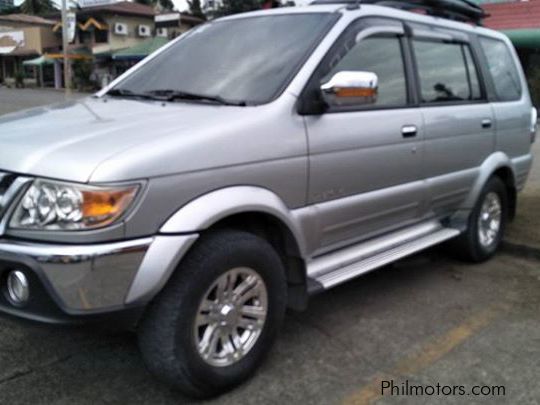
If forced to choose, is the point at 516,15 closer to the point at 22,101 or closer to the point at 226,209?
the point at 226,209

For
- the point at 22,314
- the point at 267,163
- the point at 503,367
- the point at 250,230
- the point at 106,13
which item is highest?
the point at 106,13

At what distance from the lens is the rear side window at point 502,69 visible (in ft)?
16.9

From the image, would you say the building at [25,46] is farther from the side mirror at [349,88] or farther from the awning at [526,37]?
the side mirror at [349,88]

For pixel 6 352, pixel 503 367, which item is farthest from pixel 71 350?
pixel 503 367

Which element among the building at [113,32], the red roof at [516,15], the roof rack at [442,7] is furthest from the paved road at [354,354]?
the building at [113,32]

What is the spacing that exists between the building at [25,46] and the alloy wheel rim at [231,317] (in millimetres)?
52127

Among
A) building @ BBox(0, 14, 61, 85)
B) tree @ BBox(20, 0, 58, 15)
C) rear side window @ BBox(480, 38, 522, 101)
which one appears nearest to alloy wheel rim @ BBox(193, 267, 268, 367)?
rear side window @ BBox(480, 38, 522, 101)

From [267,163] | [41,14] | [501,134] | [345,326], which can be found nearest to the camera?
[267,163]

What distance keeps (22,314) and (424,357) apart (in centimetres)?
212

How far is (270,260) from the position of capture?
9.91 ft

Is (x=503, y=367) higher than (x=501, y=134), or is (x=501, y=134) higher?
(x=501, y=134)

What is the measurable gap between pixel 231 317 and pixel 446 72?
2.66 meters

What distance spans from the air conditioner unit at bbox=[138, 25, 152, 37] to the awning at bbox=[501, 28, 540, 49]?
124 feet

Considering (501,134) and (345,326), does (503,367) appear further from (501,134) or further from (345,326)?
(501,134)
